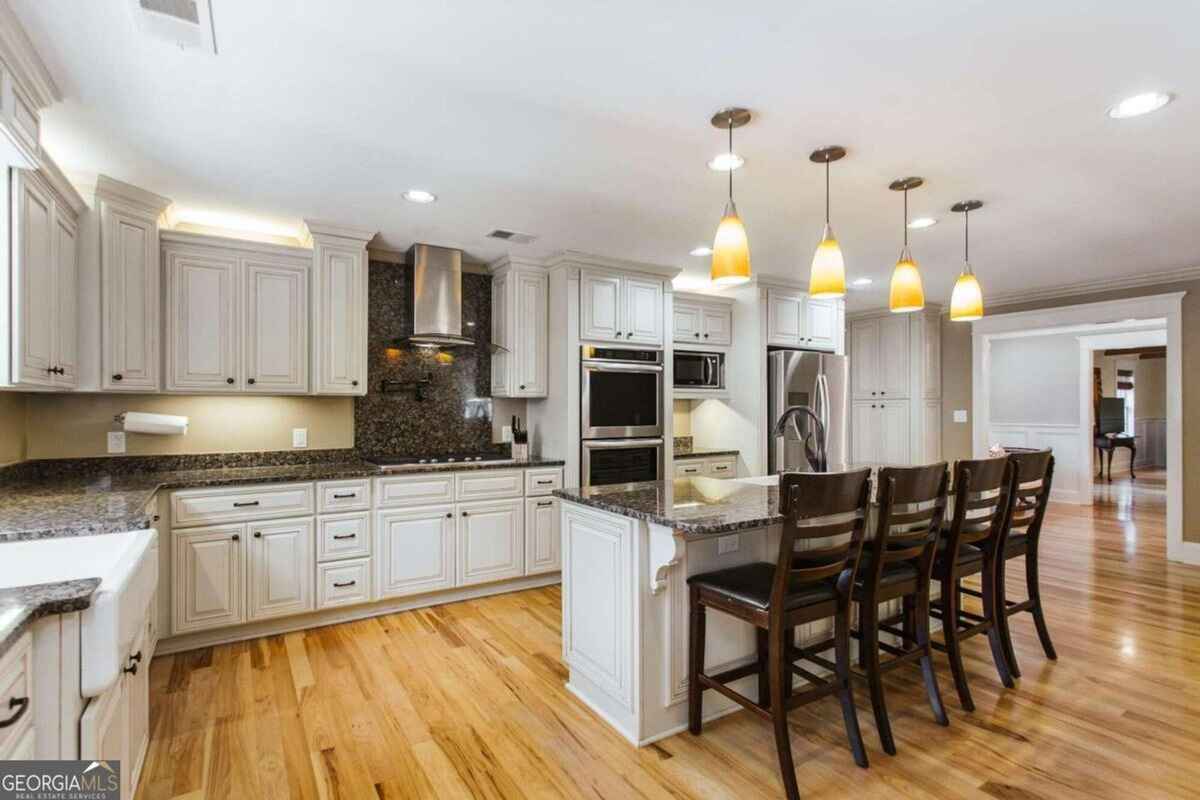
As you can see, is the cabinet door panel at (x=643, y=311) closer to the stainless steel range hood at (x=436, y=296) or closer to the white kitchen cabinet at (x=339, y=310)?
the stainless steel range hood at (x=436, y=296)

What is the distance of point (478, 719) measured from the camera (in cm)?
239

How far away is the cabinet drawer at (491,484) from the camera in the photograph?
3.81 meters

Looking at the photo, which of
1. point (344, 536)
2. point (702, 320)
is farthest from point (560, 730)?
point (702, 320)

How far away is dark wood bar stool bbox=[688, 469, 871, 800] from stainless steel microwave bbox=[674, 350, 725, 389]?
2.79 metres

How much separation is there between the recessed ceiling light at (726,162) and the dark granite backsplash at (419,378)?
88.1 inches

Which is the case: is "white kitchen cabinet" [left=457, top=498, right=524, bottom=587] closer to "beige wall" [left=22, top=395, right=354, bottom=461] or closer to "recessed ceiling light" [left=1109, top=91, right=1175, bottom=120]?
"beige wall" [left=22, top=395, right=354, bottom=461]

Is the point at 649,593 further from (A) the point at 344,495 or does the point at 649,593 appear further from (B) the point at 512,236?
(B) the point at 512,236

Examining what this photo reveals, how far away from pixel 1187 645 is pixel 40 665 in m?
4.56

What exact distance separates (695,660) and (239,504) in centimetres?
245

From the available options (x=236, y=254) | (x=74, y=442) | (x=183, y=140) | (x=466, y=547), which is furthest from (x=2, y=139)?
(x=466, y=547)

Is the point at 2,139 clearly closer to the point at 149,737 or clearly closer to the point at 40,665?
the point at 40,665

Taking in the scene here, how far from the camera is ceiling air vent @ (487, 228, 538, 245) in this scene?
3721 mm

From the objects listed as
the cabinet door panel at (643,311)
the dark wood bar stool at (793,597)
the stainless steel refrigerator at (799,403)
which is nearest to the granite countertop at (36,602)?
the dark wood bar stool at (793,597)

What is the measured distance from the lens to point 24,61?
5.97 ft
